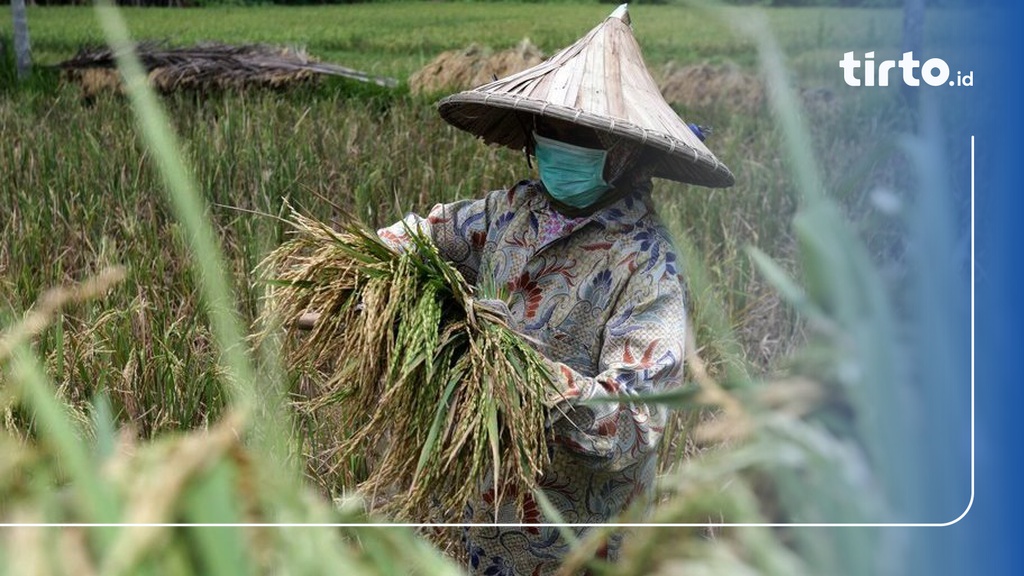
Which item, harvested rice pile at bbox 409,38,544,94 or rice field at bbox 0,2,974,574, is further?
harvested rice pile at bbox 409,38,544,94

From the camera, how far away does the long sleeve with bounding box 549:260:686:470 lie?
147cm

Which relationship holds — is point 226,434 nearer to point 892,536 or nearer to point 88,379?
point 892,536

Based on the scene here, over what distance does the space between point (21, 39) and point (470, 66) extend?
2.92 ft

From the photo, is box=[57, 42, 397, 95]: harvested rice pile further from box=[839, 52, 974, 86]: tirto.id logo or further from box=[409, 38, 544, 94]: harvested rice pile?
box=[839, 52, 974, 86]: tirto.id logo

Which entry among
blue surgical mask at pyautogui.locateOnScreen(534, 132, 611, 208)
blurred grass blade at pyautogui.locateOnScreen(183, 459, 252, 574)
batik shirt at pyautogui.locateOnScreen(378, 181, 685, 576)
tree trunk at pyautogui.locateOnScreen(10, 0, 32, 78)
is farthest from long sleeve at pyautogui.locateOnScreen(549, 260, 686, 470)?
tree trunk at pyautogui.locateOnScreen(10, 0, 32, 78)

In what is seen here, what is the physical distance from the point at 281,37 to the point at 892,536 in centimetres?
200

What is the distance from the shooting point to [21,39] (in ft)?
7.29

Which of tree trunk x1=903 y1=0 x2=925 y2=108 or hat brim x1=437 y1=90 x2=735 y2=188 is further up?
tree trunk x1=903 y1=0 x2=925 y2=108

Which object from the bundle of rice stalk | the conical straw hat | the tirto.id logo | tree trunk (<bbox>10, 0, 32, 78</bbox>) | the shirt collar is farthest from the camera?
tree trunk (<bbox>10, 0, 32, 78</bbox>)

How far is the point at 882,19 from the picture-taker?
4.09ft

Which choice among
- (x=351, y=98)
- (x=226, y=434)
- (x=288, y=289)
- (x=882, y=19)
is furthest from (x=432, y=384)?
(x=351, y=98)

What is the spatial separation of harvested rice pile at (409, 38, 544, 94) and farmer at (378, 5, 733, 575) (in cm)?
58

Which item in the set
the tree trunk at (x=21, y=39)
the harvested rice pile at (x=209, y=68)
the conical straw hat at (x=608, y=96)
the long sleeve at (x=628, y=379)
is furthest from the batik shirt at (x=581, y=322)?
the tree trunk at (x=21, y=39)

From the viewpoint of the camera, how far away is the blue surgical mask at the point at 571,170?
1.66 meters
